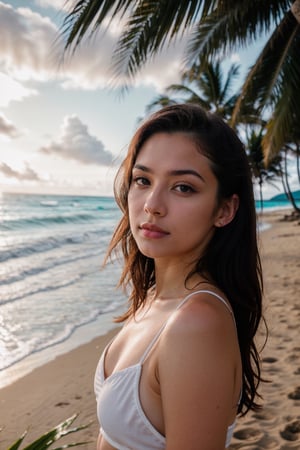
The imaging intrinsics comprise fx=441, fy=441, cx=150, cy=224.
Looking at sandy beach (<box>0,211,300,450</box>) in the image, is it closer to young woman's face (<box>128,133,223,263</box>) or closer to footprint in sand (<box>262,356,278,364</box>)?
footprint in sand (<box>262,356,278,364</box>)

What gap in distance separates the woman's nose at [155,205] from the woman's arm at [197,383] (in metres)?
0.33

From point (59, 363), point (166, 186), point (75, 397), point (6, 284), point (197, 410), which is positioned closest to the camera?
point (197, 410)

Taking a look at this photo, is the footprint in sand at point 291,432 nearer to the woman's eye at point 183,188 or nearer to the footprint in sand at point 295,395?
the footprint in sand at point 295,395

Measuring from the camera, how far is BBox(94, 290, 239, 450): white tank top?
3.44 ft

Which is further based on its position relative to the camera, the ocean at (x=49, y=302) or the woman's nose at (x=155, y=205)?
the ocean at (x=49, y=302)

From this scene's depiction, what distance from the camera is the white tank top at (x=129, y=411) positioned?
1048mm

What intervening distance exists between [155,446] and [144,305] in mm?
542

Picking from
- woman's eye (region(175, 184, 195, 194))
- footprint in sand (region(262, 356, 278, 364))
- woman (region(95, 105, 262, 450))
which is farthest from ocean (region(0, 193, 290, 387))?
woman's eye (region(175, 184, 195, 194))

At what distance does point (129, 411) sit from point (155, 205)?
1.69 ft

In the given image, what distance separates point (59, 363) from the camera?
16.1 feet

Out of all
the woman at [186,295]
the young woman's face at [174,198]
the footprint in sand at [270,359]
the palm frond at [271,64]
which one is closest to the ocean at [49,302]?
the footprint in sand at [270,359]

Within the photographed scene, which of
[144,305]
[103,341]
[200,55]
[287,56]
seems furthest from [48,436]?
[287,56]

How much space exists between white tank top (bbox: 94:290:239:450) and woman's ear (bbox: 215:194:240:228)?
264mm

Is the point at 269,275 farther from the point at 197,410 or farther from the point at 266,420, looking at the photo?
the point at 197,410
